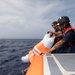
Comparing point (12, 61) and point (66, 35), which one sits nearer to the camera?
point (66, 35)

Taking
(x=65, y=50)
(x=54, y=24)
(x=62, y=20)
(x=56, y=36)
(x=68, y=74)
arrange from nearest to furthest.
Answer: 1. (x=68, y=74)
2. (x=62, y=20)
3. (x=65, y=50)
4. (x=56, y=36)
5. (x=54, y=24)

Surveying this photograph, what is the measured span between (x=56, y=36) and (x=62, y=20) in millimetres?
1050

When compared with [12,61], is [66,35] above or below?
above

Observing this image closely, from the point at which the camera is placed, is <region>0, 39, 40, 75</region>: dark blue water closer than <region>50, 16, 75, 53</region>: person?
No

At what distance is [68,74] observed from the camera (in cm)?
235

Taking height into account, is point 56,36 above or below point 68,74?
above

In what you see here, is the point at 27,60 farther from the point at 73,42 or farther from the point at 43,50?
the point at 73,42

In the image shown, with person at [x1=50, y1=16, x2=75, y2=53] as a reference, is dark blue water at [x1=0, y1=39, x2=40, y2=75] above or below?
below

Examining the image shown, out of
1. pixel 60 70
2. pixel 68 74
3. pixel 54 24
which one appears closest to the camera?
pixel 68 74

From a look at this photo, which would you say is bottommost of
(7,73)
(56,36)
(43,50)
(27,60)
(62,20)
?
(7,73)

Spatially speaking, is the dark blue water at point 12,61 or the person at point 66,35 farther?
the dark blue water at point 12,61

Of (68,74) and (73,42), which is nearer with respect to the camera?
(68,74)

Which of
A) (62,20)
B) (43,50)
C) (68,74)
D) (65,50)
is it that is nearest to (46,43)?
(43,50)

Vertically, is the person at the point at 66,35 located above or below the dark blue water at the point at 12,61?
above
